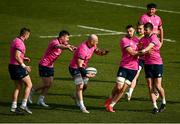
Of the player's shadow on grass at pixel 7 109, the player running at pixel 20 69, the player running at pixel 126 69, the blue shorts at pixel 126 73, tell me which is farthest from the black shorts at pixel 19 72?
the blue shorts at pixel 126 73

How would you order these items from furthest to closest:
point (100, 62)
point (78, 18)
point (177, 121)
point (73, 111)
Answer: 1. point (78, 18)
2. point (100, 62)
3. point (73, 111)
4. point (177, 121)

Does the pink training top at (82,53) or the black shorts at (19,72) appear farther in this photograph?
the pink training top at (82,53)

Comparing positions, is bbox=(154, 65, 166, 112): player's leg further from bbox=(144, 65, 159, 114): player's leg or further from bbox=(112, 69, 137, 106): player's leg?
bbox=(112, 69, 137, 106): player's leg

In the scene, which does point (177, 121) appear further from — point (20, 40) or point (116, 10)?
point (116, 10)

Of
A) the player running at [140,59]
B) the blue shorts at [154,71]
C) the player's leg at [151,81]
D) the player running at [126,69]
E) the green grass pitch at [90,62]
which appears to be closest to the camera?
the green grass pitch at [90,62]

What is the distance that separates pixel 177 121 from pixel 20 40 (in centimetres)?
493

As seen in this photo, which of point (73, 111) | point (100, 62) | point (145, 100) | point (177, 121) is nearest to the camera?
point (177, 121)

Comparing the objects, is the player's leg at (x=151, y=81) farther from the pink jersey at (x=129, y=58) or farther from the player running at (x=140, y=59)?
the player running at (x=140, y=59)

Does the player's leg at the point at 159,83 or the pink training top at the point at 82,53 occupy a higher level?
the pink training top at the point at 82,53

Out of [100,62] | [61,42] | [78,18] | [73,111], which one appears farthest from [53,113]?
[78,18]

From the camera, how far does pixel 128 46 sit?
2020 centimetres

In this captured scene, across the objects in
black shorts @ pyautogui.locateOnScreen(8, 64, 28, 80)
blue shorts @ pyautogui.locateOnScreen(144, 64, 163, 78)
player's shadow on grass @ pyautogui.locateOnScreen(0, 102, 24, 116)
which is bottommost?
player's shadow on grass @ pyautogui.locateOnScreen(0, 102, 24, 116)

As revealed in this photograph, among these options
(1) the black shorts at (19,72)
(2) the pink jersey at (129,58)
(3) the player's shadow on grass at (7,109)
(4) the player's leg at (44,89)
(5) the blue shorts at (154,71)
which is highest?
(2) the pink jersey at (129,58)

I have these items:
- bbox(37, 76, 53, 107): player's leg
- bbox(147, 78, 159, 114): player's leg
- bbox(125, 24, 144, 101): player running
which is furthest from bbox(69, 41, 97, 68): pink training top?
bbox(147, 78, 159, 114): player's leg
